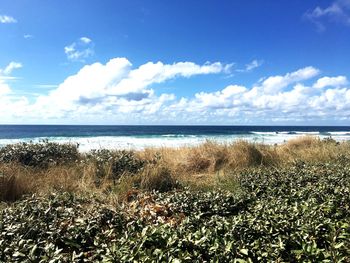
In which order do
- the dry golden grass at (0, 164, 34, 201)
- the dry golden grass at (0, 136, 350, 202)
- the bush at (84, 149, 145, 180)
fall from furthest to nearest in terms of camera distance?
the bush at (84, 149, 145, 180), the dry golden grass at (0, 136, 350, 202), the dry golden grass at (0, 164, 34, 201)

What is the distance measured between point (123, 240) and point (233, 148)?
9026 millimetres

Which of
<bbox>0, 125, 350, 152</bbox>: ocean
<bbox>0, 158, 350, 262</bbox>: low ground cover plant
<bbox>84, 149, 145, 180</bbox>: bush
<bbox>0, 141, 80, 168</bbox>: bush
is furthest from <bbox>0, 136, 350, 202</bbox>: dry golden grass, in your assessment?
<bbox>0, 125, 350, 152</bbox>: ocean

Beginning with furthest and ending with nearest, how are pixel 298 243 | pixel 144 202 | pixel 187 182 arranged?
1. pixel 187 182
2. pixel 144 202
3. pixel 298 243

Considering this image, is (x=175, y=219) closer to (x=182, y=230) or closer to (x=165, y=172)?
(x=182, y=230)

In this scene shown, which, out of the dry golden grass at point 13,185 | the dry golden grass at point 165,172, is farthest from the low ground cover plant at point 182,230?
the dry golden grass at point 13,185

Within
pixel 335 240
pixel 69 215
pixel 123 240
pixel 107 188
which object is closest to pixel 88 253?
pixel 123 240

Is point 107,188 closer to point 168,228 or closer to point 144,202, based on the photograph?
point 144,202

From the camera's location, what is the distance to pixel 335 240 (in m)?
3.88

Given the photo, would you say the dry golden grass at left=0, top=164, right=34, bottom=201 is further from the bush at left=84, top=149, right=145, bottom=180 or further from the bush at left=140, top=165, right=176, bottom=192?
the bush at left=140, top=165, right=176, bottom=192

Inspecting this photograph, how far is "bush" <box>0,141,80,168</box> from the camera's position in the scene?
1016cm

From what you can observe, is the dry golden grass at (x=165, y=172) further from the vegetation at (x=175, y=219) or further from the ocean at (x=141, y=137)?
the ocean at (x=141, y=137)

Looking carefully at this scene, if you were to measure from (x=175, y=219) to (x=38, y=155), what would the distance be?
6655 millimetres

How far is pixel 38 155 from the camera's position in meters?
10.5

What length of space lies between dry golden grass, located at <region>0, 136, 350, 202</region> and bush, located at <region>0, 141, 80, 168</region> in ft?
2.33
